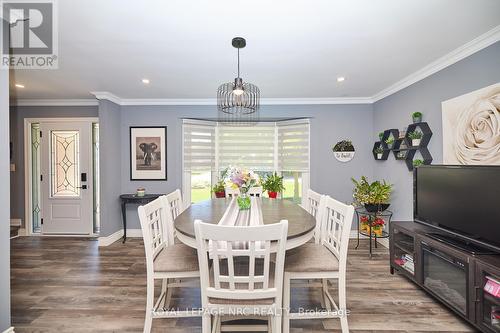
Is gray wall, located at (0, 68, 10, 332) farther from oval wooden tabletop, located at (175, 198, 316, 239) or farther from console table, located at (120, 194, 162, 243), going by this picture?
console table, located at (120, 194, 162, 243)

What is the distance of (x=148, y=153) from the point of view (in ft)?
14.0

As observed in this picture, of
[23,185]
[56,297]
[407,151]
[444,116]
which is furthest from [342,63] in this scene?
[23,185]

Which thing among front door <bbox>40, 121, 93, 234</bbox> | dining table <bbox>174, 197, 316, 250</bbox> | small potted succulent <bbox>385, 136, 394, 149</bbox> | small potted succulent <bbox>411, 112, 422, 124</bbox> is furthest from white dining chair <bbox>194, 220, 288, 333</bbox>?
front door <bbox>40, 121, 93, 234</bbox>

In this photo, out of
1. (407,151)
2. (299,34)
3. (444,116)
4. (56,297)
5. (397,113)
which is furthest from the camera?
(397,113)

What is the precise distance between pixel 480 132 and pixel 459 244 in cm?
102

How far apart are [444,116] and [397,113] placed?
3.06 feet

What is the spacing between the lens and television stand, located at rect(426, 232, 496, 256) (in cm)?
187

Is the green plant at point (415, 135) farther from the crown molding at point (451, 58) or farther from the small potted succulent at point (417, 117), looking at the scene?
the crown molding at point (451, 58)

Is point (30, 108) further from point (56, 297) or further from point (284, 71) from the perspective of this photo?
point (284, 71)

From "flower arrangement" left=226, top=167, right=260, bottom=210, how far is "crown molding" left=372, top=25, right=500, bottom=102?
2377 mm

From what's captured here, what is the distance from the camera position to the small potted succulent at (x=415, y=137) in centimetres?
292

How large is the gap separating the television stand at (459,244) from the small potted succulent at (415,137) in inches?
45.1

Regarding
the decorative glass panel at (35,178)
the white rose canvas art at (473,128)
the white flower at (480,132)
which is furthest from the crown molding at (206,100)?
the white flower at (480,132)

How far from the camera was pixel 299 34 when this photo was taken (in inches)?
82.0
